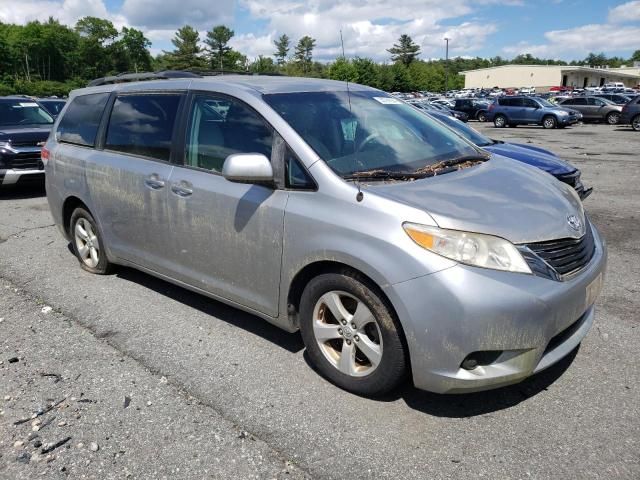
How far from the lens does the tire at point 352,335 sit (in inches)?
112

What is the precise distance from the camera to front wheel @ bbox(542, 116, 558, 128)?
1067 inches

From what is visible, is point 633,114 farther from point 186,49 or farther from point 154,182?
point 186,49

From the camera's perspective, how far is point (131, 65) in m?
126

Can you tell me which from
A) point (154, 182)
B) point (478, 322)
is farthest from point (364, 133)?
point (154, 182)

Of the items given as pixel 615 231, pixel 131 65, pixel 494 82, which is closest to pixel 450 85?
pixel 494 82

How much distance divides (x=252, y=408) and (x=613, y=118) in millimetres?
31697

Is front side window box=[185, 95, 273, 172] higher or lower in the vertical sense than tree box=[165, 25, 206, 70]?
lower

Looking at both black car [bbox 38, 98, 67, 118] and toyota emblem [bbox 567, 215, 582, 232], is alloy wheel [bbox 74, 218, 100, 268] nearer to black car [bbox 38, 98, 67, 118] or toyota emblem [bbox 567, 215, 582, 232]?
toyota emblem [bbox 567, 215, 582, 232]

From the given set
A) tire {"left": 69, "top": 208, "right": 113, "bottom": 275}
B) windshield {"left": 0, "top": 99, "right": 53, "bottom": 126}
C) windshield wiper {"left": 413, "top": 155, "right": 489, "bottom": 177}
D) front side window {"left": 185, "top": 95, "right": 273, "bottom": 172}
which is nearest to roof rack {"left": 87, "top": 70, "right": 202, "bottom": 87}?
front side window {"left": 185, "top": 95, "right": 273, "bottom": 172}

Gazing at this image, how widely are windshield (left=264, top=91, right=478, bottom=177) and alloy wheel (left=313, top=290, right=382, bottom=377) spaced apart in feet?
2.51

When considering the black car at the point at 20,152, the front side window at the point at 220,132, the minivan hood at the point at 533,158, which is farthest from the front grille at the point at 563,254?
the black car at the point at 20,152

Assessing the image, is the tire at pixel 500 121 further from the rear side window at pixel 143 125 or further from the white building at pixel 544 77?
the white building at pixel 544 77

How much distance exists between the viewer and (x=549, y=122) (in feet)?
89.8

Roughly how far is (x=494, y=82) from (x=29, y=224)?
391 feet
